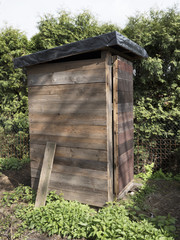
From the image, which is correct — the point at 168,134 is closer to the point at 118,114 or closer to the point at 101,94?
the point at 118,114

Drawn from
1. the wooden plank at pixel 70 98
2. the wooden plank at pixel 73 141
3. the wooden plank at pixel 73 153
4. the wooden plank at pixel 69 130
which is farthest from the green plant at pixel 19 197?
the wooden plank at pixel 70 98

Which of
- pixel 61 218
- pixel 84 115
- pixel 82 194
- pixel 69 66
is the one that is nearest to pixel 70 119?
pixel 84 115

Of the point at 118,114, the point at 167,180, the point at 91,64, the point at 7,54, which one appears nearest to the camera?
the point at 91,64

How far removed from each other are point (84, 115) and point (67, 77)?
0.75 meters

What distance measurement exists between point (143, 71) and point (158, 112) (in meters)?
1.40

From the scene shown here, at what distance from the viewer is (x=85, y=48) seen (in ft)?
11.3

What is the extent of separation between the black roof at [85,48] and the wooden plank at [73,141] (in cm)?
142

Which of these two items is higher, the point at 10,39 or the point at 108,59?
the point at 10,39

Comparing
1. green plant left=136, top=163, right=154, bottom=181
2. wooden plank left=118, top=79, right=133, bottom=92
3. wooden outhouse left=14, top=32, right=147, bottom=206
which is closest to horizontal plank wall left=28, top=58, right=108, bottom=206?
wooden outhouse left=14, top=32, right=147, bottom=206

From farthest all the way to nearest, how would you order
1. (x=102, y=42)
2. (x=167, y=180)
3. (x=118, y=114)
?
(x=167, y=180) → (x=118, y=114) → (x=102, y=42)

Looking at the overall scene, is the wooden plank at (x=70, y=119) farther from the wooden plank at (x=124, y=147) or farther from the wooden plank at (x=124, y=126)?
the wooden plank at (x=124, y=147)

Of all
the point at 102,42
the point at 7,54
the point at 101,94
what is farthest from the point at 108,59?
the point at 7,54

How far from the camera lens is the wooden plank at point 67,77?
136 inches

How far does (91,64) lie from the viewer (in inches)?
138
